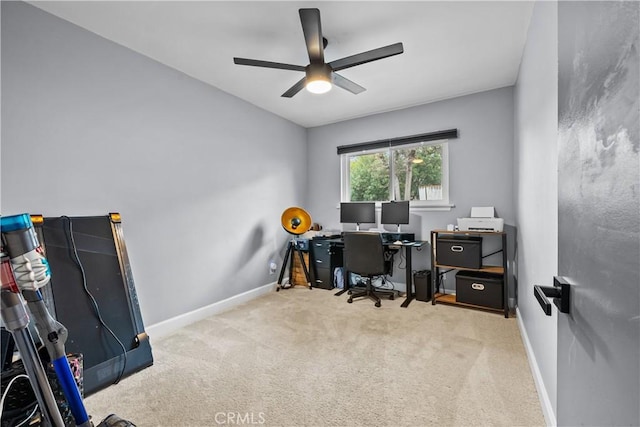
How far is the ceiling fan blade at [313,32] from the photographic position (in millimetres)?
1713

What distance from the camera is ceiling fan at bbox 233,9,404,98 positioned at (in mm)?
1821

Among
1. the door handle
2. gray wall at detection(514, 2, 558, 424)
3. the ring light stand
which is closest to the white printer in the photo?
gray wall at detection(514, 2, 558, 424)

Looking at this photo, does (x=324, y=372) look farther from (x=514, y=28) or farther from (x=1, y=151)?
(x=514, y=28)

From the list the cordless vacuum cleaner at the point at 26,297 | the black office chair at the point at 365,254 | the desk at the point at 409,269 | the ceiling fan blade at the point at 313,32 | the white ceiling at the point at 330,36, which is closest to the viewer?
the cordless vacuum cleaner at the point at 26,297

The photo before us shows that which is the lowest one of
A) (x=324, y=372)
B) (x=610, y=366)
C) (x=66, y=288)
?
(x=324, y=372)

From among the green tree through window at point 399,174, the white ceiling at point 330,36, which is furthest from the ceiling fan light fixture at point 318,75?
the green tree through window at point 399,174

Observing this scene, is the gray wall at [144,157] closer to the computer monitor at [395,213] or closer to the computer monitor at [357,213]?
the computer monitor at [357,213]

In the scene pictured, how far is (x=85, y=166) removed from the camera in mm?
2160

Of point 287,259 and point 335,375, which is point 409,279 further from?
point 335,375

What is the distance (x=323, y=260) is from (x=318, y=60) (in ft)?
8.60

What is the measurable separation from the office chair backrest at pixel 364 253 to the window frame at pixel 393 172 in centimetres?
103

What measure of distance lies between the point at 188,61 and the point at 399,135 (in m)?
2.75

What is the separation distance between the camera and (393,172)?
13.5ft

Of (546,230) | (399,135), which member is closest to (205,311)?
(546,230)
